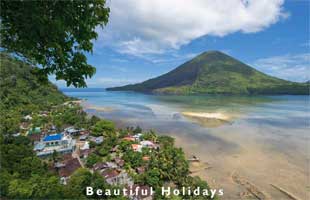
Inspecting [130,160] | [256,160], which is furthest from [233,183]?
[130,160]

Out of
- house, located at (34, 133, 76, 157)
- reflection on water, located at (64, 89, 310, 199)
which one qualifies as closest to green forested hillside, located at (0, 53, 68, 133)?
house, located at (34, 133, 76, 157)

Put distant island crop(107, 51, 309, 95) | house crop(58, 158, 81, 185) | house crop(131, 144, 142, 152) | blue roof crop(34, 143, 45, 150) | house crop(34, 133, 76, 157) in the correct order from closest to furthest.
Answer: house crop(58, 158, 81, 185) < house crop(131, 144, 142, 152) < house crop(34, 133, 76, 157) < blue roof crop(34, 143, 45, 150) < distant island crop(107, 51, 309, 95)

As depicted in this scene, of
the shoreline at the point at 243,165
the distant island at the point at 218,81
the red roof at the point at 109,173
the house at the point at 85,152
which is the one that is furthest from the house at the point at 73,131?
the distant island at the point at 218,81

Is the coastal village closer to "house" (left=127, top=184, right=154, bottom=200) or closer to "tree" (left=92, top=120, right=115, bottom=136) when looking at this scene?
"house" (left=127, top=184, right=154, bottom=200)

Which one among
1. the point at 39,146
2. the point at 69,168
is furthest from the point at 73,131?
the point at 69,168

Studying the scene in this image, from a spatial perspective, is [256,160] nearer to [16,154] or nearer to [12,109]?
[16,154]

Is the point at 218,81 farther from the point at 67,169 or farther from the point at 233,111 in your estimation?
the point at 67,169
